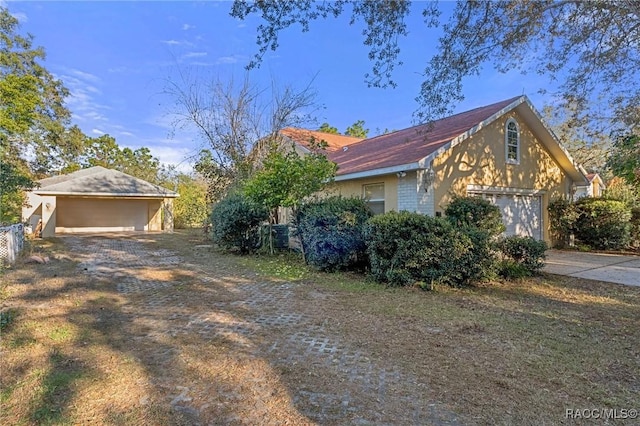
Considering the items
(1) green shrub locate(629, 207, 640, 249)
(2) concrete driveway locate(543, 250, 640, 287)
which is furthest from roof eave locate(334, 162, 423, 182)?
(1) green shrub locate(629, 207, 640, 249)

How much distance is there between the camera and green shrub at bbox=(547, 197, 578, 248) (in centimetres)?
1320

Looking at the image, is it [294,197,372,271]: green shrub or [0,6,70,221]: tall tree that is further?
[0,6,70,221]: tall tree

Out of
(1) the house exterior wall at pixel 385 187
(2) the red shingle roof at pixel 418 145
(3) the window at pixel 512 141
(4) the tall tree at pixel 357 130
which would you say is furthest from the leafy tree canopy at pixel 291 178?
(4) the tall tree at pixel 357 130

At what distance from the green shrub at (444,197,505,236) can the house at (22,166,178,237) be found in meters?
20.7

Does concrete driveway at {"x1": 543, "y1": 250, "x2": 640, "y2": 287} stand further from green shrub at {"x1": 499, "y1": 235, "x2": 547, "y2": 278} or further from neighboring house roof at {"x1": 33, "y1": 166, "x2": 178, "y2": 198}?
neighboring house roof at {"x1": 33, "y1": 166, "x2": 178, "y2": 198}

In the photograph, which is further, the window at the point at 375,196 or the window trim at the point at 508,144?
the window trim at the point at 508,144

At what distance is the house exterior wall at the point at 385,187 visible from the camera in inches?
421

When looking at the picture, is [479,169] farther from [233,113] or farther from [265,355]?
[233,113]

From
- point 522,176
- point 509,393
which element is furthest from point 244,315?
point 522,176

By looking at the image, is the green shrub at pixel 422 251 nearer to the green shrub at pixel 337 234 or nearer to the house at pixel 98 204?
the green shrub at pixel 337 234

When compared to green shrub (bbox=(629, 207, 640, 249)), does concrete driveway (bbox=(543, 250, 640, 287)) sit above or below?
below

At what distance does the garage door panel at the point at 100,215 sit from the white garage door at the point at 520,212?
24634mm

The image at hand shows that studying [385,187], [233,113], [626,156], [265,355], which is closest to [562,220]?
[626,156]

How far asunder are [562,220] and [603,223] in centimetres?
129
